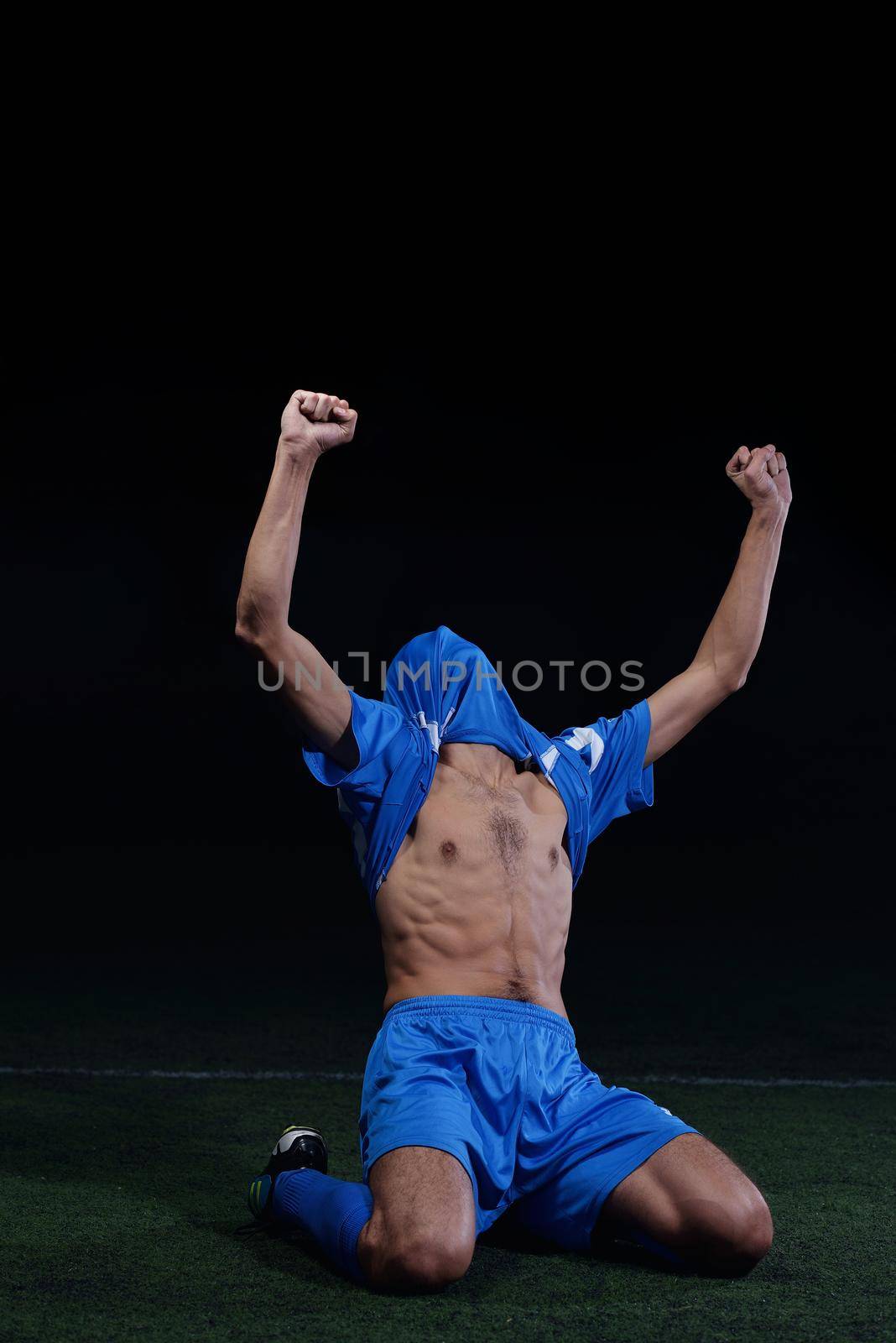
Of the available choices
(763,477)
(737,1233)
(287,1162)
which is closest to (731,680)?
(763,477)

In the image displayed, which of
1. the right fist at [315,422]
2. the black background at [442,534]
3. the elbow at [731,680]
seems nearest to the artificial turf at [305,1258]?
the elbow at [731,680]

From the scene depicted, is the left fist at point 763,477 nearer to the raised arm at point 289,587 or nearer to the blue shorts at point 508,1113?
the raised arm at point 289,587

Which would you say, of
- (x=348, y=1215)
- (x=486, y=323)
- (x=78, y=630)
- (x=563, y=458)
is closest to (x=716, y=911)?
(x=563, y=458)

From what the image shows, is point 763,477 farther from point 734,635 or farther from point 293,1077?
point 293,1077

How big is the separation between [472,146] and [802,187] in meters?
2.13

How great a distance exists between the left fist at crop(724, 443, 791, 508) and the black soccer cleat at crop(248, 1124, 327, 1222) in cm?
177

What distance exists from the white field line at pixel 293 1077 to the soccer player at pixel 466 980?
130 centimetres

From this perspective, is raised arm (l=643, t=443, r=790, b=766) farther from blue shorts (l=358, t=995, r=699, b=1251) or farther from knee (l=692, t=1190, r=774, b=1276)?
knee (l=692, t=1190, r=774, b=1276)

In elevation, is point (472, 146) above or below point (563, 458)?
above

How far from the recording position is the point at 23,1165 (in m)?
3.15

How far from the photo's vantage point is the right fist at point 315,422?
2.76 metres

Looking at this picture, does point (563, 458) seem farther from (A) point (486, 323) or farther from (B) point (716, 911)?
(B) point (716, 911)

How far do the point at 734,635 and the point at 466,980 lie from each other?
1.06m

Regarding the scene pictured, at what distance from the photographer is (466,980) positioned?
273 cm
